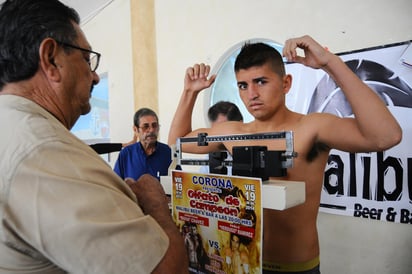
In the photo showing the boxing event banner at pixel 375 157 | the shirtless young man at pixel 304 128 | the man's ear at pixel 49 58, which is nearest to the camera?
the man's ear at pixel 49 58

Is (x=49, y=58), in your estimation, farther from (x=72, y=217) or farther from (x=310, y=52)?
(x=310, y=52)

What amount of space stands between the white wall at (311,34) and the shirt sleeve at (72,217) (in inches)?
47.7

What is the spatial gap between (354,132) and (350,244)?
760 millimetres

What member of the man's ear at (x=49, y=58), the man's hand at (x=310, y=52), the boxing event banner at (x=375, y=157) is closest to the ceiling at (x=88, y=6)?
the boxing event banner at (x=375, y=157)

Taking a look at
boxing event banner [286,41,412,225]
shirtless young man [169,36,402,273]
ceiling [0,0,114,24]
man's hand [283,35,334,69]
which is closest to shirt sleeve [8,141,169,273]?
shirtless young man [169,36,402,273]

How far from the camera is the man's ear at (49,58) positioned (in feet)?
1.79

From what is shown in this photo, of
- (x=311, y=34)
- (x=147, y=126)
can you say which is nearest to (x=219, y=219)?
(x=311, y=34)

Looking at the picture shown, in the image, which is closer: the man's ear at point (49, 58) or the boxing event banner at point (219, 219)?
the man's ear at point (49, 58)

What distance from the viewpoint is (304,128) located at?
3.14 feet

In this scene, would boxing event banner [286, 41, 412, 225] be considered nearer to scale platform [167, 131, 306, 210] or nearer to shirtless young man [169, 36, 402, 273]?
shirtless young man [169, 36, 402, 273]

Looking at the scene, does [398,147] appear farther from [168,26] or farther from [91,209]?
[168,26]

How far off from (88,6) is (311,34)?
2909 millimetres

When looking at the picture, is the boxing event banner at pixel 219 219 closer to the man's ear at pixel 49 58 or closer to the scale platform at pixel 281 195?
the scale platform at pixel 281 195

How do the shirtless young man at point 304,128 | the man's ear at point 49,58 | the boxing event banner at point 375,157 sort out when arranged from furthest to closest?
the boxing event banner at point 375,157, the shirtless young man at point 304,128, the man's ear at point 49,58
